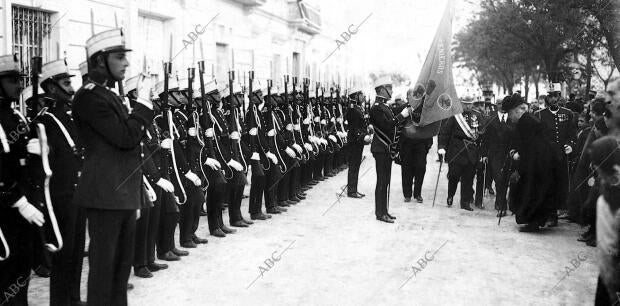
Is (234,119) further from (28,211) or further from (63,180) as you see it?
(28,211)

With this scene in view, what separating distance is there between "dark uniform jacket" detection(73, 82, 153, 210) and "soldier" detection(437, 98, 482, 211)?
264 inches

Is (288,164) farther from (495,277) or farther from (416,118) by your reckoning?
(495,277)

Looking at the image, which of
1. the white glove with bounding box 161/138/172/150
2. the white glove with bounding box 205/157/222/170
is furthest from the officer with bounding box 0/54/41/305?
the white glove with bounding box 205/157/222/170

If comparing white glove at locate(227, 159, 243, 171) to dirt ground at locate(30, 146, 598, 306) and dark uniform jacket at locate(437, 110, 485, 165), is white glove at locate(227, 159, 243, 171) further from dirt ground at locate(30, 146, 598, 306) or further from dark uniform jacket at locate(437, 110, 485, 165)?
dark uniform jacket at locate(437, 110, 485, 165)

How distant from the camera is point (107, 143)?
388cm

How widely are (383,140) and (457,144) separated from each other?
70.9 inches

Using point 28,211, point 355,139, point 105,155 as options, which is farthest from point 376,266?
point 355,139

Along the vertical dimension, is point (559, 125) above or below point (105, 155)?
above

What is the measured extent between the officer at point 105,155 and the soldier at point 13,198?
0.52m

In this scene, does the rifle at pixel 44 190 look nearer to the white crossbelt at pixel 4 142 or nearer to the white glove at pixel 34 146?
the white glove at pixel 34 146

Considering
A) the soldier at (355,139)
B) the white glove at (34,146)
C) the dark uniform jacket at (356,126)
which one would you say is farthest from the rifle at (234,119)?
the dark uniform jacket at (356,126)

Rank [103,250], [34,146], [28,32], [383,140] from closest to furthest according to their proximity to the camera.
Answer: [103,250] < [34,146] < [28,32] < [383,140]

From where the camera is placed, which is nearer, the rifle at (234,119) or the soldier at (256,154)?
the rifle at (234,119)

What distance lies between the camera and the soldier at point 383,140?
27.8 feet
